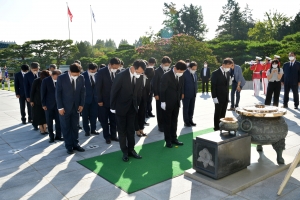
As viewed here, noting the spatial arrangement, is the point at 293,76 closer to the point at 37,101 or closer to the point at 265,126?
the point at 265,126

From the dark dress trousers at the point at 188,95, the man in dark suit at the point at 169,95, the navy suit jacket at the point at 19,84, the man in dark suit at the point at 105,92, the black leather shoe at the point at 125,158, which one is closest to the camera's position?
the black leather shoe at the point at 125,158

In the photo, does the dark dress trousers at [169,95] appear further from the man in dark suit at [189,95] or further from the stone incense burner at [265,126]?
the man in dark suit at [189,95]

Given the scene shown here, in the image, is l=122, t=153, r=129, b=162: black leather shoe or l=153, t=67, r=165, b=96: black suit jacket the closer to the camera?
l=122, t=153, r=129, b=162: black leather shoe

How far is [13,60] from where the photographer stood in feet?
134

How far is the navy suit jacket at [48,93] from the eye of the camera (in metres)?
6.46

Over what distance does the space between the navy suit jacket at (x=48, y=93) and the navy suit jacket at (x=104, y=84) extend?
1.19m

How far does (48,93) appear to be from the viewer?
649 centimetres

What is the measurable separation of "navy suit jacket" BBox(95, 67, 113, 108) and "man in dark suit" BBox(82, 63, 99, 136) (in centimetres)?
81

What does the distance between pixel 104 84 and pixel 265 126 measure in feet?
11.8

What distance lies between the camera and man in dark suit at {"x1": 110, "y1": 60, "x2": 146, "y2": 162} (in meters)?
4.87

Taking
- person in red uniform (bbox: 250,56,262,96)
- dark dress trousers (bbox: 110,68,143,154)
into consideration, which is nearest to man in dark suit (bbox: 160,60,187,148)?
dark dress trousers (bbox: 110,68,143,154)

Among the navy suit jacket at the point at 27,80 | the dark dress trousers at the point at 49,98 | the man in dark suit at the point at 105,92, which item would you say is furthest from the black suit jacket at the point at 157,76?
the navy suit jacket at the point at 27,80

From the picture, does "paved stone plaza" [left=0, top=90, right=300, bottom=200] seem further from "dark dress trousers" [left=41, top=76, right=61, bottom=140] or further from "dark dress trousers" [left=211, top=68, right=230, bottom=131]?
"dark dress trousers" [left=211, top=68, right=230, bottom=131]

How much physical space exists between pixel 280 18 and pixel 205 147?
45.6 meters
